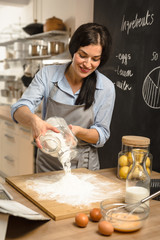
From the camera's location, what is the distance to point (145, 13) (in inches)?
83.0

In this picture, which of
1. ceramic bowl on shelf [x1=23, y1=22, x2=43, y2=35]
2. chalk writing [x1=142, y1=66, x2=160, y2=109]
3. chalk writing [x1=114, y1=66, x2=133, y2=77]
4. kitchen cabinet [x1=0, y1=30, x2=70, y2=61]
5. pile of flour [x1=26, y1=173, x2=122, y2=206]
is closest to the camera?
pile of flour [x1=26, y1=173, x2=122, y2=206]

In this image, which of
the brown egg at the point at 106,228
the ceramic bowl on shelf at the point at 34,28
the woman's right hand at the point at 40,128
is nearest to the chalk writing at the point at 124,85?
the woman's right hand at the point at 40,128

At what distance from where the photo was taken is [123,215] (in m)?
1.06

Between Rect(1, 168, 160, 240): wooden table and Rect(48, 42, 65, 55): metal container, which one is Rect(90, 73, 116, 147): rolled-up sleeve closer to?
Rect(1, 168, 160, 240): wooden table

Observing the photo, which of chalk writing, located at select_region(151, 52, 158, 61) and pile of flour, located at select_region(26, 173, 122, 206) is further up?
chalk writing, located at select_region(151, 52, 158, 61)

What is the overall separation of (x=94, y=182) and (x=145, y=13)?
1.25 meters

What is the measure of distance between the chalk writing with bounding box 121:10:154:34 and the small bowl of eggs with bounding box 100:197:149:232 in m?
1.34

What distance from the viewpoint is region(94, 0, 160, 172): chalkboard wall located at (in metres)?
2.04

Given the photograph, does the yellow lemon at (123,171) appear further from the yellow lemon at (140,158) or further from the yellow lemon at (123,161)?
the yellow lemon at (140,158)

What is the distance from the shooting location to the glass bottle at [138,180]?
3.73 ft

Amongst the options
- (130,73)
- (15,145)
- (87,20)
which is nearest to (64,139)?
(130,73)

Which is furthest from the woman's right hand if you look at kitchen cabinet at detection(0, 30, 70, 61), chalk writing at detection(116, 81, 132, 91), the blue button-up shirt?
kitchen cabinet at detection(0, 30, 70, 61)

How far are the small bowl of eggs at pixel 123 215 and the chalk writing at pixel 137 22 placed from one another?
134cm

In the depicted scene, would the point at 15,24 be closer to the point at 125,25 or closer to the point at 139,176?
the point at 125,25
